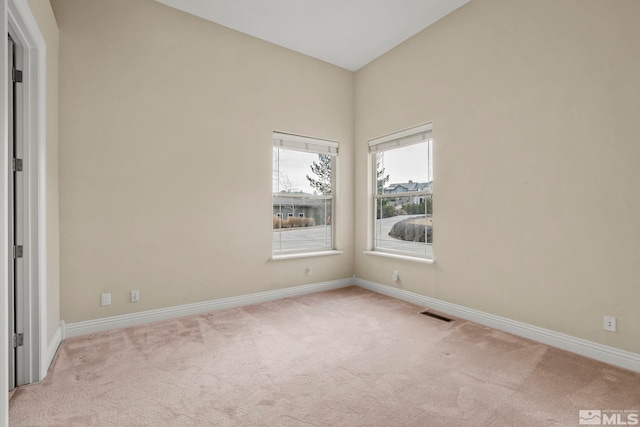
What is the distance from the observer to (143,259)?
3.22 metres

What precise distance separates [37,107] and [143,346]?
199 cm

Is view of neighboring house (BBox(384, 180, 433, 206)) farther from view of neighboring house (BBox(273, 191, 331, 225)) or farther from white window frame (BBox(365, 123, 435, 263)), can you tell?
view of neighboring house (BBox(273, 191, 331, 225))

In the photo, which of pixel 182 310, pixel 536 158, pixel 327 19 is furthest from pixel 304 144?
pixel 536 158

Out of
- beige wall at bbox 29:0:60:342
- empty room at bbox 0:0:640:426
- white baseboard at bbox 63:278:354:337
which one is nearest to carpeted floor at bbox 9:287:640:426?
empty room at bbox 0:0:640:426

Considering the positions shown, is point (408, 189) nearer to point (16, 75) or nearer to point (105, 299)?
point (105, 299)

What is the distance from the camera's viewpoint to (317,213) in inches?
181

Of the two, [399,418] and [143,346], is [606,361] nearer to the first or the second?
[399,418]

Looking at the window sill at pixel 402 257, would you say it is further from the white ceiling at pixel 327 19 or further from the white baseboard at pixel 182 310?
the white ceiling at pixel 327 19

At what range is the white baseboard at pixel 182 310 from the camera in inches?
116

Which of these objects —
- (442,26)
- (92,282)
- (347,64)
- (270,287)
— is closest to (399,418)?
(270,287)

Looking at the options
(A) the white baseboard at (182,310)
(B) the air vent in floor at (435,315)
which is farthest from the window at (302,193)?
(B) the air vent in floor at (435,315)

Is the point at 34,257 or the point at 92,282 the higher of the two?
the point at 34,257

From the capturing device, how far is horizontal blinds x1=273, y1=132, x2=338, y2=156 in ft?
13.5

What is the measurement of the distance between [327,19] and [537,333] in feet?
12.4
